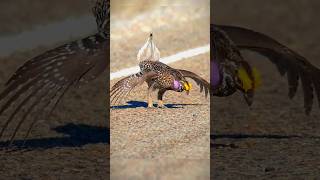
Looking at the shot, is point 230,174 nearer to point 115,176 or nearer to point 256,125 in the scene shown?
point 115,176

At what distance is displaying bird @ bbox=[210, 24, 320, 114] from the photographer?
894 centimetres

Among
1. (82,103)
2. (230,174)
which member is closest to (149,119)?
(230,174)

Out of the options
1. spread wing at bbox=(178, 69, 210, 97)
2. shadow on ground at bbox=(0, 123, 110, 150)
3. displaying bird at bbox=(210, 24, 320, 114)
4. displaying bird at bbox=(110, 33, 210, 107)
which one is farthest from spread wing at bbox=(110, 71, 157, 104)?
shadow on ground at bbox=(0, 123, 110, 150)

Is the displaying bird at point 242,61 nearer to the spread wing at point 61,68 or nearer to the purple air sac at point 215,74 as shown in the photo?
the purple air sac at point 215,74

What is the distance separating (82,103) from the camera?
1197 centimetres

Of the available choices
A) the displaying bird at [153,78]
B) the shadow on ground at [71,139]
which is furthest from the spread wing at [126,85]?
the shadow on ground at [71,139]

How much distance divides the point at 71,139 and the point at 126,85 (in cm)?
241

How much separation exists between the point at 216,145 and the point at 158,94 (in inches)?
86.1

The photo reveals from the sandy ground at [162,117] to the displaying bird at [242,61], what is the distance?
34.9 inches

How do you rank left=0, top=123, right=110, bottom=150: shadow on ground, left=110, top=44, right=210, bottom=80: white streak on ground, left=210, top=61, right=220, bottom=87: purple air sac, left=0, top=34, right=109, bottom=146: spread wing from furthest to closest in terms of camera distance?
left=0, top=123, right=110, bottom=150: shadow on ground → left=210, top=61, right=220, bottom=87: purple air sac → left=0, top=34, right=109, bottom=146: spread wing → left=110, top=44, right=210, bottom=80: white streak on ground

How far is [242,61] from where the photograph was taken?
9453mm

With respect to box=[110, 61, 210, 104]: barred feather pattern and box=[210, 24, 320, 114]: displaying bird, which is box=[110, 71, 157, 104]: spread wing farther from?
box=[210, 24, 320, 114]: displaying bird

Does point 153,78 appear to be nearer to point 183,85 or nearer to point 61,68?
point 183,85

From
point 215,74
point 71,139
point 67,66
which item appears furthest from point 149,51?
point 71,139
